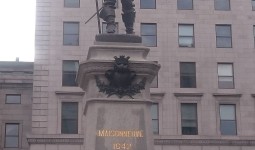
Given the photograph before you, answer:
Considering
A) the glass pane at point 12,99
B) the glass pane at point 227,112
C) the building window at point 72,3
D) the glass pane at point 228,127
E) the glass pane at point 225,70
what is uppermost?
the building window at point 72,3

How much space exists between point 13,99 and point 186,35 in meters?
17.3

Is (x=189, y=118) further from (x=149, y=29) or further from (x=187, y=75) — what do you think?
(x=149, y=29)

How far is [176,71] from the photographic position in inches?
1991

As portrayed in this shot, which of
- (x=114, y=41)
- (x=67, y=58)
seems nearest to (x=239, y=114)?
(x=67, y=58)

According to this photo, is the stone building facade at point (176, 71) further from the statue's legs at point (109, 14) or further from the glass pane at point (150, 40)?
the statue's legs at point (109, 14)

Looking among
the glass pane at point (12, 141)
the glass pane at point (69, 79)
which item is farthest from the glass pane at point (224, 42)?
the glass pane at point (12, 141)

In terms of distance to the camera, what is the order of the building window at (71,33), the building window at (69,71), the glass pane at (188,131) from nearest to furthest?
1. the glass pane at (188,131)
2. the building window at (69,71)
3. the building window at (71,33)

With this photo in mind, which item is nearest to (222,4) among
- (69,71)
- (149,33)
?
(149,33)

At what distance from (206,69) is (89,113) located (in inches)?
1301

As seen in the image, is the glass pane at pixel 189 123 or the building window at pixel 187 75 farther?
the building window at pixel 187 75

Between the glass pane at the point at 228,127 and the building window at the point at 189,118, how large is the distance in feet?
6.93

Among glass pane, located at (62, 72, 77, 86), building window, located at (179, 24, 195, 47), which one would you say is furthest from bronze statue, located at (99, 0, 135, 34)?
building window, located at (179, 24, 195, 47)

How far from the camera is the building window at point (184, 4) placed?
52.0 m

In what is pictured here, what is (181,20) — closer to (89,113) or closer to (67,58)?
(67,58)
